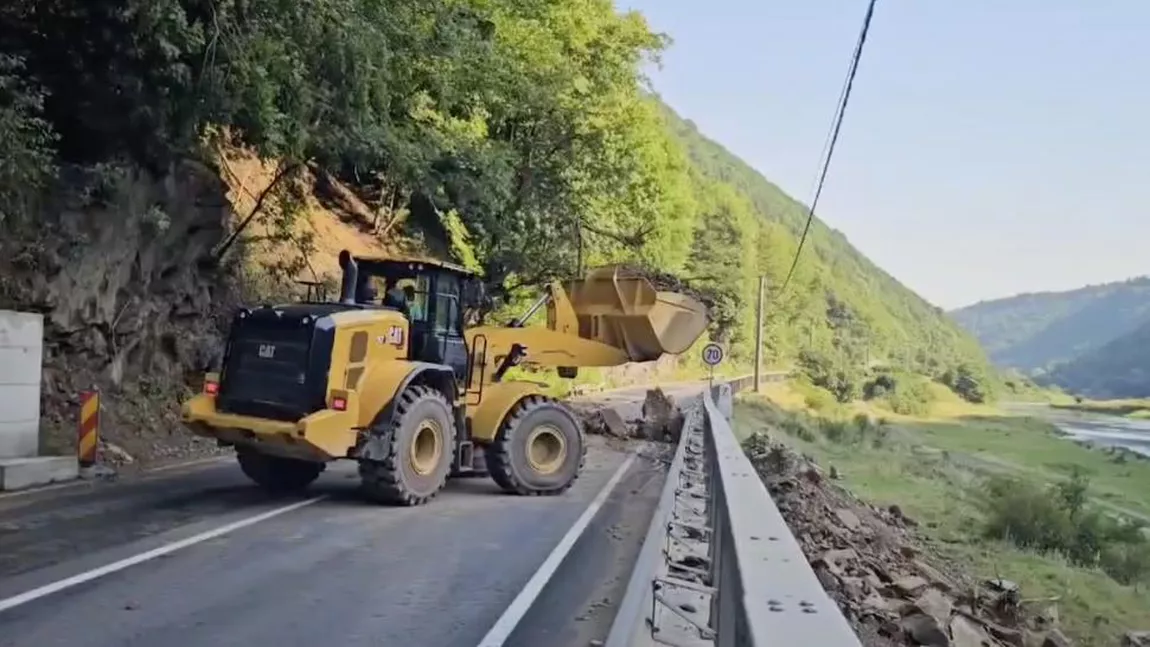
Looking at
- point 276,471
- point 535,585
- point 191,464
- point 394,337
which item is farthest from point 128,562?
point 191,464

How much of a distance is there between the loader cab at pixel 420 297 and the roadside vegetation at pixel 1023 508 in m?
7.56

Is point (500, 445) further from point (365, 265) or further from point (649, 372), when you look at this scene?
point (649, 372)

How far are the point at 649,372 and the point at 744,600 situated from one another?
64.0 metres

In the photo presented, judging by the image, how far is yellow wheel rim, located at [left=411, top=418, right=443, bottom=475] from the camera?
11945 mm

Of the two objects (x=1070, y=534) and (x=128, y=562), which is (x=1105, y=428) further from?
(x=128, y=562)

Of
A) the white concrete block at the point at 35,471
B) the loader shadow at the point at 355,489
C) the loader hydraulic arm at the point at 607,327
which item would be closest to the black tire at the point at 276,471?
the loader shadow at the point at 355,489

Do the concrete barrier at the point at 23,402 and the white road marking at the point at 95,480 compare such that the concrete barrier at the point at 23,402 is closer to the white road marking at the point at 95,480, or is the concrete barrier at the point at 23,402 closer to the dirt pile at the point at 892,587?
the white road marking at the point at 95,480

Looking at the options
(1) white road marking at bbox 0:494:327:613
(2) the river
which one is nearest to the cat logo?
(1) white road marking at bbox 0:494:327:613

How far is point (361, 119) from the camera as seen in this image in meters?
16.2

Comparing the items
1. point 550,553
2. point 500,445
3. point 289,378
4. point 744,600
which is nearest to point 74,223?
point 289,378

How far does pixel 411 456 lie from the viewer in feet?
38.7

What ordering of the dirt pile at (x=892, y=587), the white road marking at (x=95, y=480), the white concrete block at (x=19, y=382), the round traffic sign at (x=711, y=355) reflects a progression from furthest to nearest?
the round traffic sign at (x=711, y=355) → the white concrete block at (x=19, y=382) → the white road marking at (x=95, y=480) → the dirt pile at (x=892, y=587)

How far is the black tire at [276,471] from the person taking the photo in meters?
12.5

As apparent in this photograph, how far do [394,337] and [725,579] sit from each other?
858 cm
